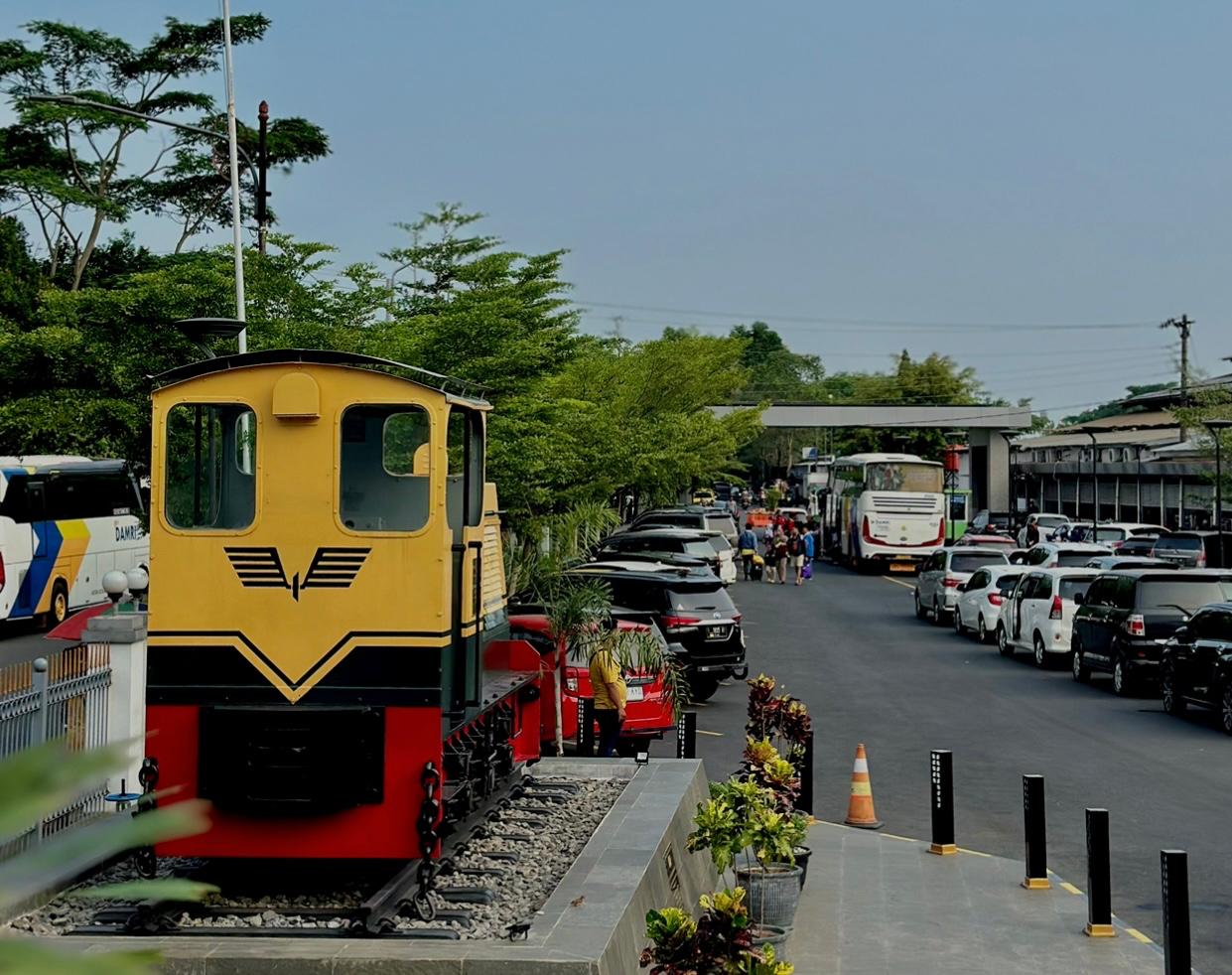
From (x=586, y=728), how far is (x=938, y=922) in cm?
546

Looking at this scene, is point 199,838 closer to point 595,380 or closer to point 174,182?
point 595,380

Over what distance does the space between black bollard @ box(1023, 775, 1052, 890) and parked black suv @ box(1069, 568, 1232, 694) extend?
11584 millimetres

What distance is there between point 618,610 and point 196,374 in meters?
10.6

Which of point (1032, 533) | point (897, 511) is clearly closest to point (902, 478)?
point (897, 511)

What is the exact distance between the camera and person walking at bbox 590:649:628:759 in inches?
593

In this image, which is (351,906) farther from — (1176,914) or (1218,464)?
(1218,464)

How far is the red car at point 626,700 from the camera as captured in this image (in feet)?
53.5

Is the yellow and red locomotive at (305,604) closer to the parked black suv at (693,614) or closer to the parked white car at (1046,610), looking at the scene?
the parked black suv at (693,614)

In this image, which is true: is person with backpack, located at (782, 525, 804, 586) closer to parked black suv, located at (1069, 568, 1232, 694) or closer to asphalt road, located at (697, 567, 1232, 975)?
asphalt road, located at (697, 567, 1232, 975)

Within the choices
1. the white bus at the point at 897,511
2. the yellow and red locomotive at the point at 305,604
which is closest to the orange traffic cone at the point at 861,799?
the yellow and red locomotive at the point at 305,604

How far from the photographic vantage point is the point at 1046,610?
27969mm

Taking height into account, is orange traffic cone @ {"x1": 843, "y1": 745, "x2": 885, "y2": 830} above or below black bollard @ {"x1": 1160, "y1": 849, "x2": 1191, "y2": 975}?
below

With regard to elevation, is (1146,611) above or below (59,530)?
below

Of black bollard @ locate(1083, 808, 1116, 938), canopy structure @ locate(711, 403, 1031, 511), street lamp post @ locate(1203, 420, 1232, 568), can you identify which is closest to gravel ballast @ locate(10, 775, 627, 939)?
black bollard @ locate(1083, 808, 1116, 938)
